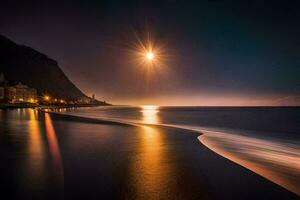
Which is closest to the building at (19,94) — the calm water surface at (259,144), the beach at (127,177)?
the calm water surface at (259,144)

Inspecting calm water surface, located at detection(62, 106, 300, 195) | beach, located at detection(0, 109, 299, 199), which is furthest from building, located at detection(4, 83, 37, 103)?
beach, located at detection(0, 109, 299, 199)

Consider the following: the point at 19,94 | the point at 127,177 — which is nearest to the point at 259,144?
the point at 127,177

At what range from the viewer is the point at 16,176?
7.26 m

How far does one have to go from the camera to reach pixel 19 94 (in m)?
151

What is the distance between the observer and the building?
139125 mm

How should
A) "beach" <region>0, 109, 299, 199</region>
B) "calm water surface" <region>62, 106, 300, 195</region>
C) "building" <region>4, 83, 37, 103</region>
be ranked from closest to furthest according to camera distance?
"beach" <region>0, 109, 299, 199</region>
"calm water surface" <region>62, 106, 300, 195</region>
"building" <region>4, 83, 37, 103</region>

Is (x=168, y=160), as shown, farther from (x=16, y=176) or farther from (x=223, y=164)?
(x=16, y=176)

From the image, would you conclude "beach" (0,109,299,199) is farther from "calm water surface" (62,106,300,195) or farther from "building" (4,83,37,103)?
"building" (4,83,37,103)

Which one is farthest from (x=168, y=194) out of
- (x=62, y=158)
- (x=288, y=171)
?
(x=288, y=171)

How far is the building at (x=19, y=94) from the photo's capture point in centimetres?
13912

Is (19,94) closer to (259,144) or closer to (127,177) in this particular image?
(259,144)

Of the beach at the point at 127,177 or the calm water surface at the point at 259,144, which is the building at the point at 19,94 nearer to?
the calm water surface at the point at 259,144

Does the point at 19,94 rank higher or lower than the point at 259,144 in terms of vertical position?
higher

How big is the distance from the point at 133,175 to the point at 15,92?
547 feet
